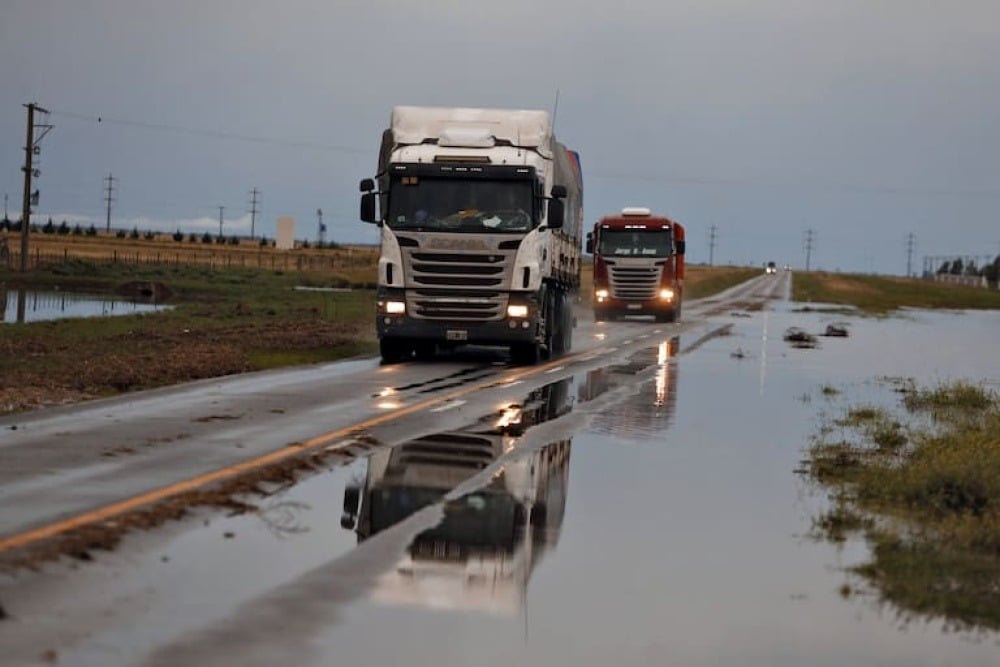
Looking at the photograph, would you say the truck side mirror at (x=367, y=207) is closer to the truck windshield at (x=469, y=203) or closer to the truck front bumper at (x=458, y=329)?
the truck windshield at (x=469, y=203)

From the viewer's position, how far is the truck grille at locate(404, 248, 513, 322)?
85.5 ft

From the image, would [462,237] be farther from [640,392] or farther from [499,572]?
[499,572]

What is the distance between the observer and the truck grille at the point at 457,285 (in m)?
26.1

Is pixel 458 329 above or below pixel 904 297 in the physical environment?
below

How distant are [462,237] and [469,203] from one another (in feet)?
1.89

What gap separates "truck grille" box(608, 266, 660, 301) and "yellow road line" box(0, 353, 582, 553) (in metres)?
33.1

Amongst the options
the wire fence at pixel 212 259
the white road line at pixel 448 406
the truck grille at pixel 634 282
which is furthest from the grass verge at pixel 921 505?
the wire fence at pixel 212 259

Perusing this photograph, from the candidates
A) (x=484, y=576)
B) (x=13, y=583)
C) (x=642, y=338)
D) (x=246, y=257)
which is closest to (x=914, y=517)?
(x=484, y=576)

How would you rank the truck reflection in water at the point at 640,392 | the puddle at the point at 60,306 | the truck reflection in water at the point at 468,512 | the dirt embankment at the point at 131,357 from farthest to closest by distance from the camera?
the puddle at the point at 60,306 → the dirt embankment at the point at 131,357 → the truck reflection in water at the point at 640,392 → the truck reflection in water at the point at 468,512

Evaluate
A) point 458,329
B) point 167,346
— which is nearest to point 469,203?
point 458,329

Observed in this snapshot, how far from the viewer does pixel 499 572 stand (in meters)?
9.06

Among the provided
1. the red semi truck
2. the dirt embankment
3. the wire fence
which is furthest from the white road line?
the wire fence

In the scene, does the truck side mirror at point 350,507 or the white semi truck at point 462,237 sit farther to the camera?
the white semi truck at point 462,237

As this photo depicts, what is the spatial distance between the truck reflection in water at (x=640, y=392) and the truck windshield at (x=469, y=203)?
2.89m
